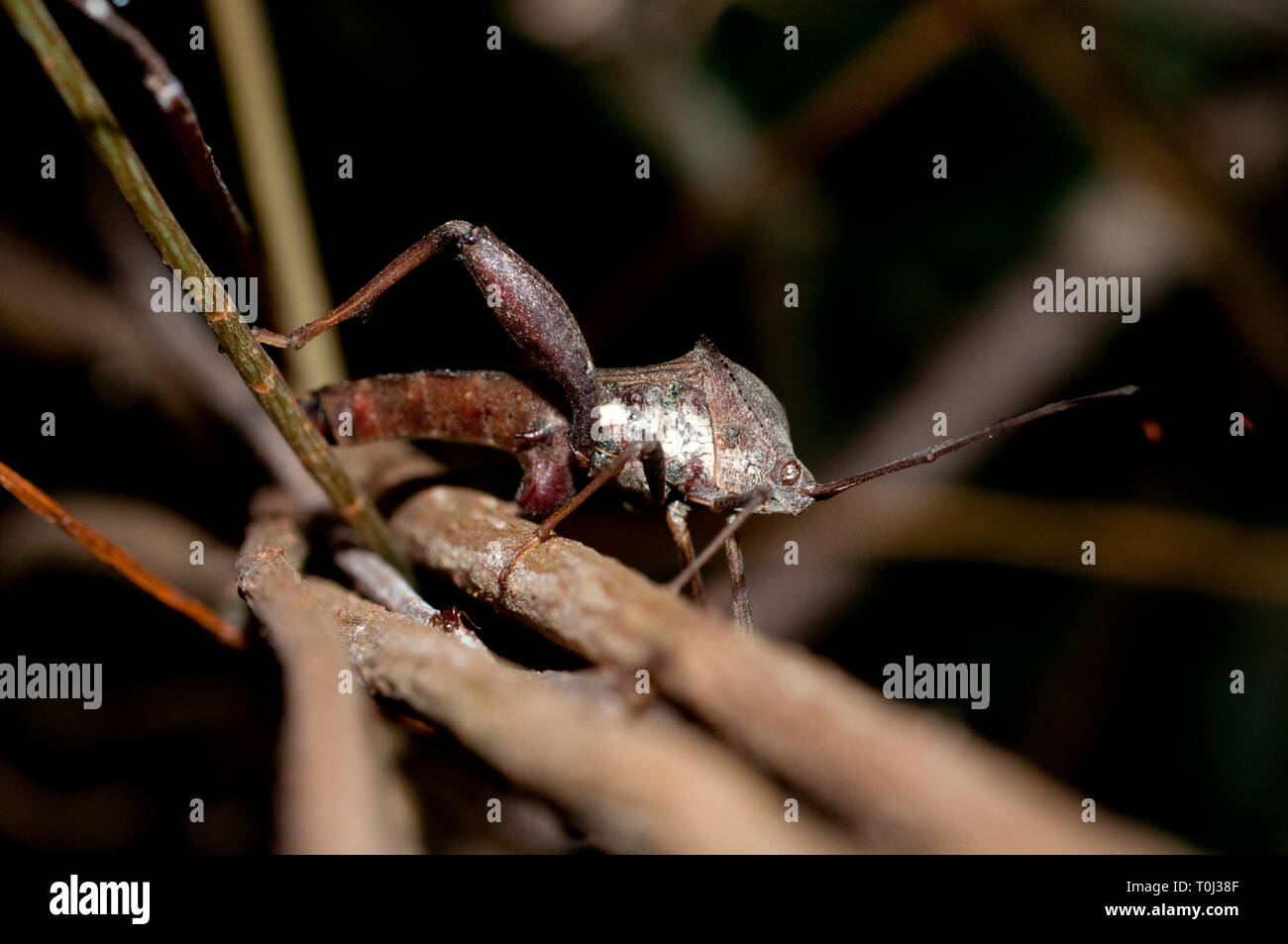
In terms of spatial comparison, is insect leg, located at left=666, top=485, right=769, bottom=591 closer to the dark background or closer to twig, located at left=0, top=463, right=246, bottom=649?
the dark background

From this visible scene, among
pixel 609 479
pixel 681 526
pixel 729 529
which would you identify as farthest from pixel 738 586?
pixel 609 479

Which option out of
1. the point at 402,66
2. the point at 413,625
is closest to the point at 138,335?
the point at 402,66

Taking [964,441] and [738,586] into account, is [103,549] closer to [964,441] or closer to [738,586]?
[738,586]

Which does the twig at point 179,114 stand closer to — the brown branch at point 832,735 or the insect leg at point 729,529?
the brown branch at point 832,735

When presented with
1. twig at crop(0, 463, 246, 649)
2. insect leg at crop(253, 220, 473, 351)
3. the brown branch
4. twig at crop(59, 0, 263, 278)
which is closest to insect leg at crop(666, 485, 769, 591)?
the brown branch
